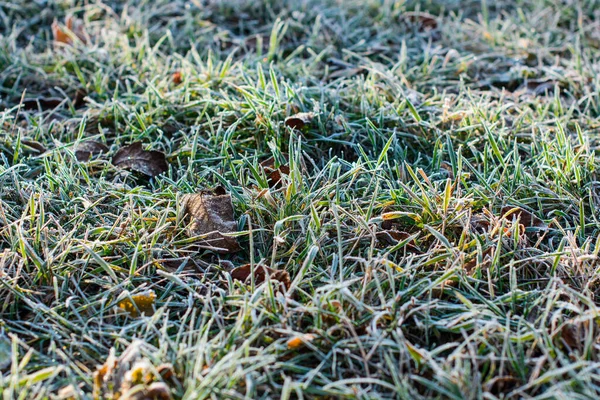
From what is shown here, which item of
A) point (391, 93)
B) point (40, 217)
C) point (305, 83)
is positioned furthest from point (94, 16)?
point (40, 217)

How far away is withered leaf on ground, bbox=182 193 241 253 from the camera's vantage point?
2.23 m

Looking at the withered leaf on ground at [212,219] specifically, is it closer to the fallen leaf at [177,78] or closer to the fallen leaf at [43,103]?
the fallen leaf at [177,78]

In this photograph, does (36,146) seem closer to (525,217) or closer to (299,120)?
(299,120)

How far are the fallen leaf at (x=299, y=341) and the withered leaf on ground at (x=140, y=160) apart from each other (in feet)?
3.64

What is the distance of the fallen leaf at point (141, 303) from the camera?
1989mm

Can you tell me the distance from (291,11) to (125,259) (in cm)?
246

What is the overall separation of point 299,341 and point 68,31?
8.57 feet

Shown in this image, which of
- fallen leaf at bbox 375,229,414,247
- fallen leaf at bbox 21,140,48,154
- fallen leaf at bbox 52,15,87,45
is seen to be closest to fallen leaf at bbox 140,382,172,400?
fallen leaf at bbox 375,229,414,247

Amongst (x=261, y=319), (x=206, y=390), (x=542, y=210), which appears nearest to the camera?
(x=206, y=390)

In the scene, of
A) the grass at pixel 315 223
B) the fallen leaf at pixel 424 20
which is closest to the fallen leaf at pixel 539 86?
the grass at pixel 315 223

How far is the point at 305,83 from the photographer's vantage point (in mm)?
3186

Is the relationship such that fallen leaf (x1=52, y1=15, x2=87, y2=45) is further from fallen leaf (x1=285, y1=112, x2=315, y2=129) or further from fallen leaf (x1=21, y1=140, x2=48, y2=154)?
fallen leaf (x1=285, y1=112, x2=315, y2=129)

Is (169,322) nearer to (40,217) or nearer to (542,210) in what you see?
(40,217)

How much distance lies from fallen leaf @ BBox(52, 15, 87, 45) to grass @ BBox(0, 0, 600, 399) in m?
0.11
